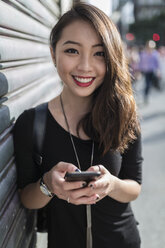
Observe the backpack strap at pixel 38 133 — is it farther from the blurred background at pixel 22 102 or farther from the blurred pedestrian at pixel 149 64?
the blurred pedestrian at pixel 149 64

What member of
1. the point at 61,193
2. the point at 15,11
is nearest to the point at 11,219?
the point at 61,193

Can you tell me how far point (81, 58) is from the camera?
5.14 feet

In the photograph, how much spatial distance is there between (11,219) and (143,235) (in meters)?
2.06

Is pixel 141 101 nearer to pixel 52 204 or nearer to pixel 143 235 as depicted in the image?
pixel 143 235

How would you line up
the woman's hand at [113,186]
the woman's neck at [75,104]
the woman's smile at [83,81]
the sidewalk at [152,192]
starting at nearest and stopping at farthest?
the woman's hand at [113,186] → the woman's smile at [83,81] → the woman's neck at [75,104] → the sidewalk at [152,192]

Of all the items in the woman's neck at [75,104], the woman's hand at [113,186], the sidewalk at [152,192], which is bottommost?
the sidewalk at [152,192]

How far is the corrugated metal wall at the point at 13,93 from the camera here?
150 cm

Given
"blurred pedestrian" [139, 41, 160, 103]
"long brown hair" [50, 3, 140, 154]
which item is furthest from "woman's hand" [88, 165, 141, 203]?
"blurred pedestrian" [139, 41, 160, 103]

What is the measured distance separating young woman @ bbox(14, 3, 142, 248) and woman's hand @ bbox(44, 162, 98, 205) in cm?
17

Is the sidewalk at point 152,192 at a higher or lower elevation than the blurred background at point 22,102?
lower

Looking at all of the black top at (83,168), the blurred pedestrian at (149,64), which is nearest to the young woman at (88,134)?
the black top at (83,168)

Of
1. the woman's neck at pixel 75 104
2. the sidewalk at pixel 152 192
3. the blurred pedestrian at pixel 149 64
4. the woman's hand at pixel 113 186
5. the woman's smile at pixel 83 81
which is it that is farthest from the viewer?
the blurred pedestrian at pixel 149 64

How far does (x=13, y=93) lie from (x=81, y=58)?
0.47m

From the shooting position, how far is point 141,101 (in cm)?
1064
